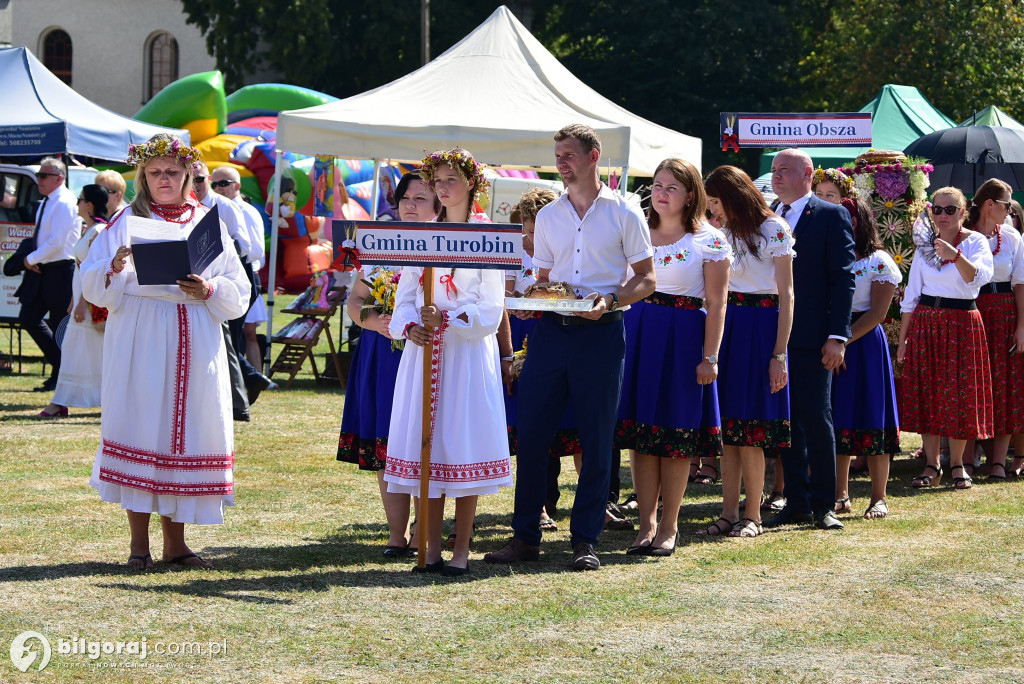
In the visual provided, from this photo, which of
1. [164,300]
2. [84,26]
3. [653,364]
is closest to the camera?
[164,300]

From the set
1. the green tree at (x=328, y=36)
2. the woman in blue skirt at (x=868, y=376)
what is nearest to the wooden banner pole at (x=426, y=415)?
the woman in blue skirt at (x=868, y=376)

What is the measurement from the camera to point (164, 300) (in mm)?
5867

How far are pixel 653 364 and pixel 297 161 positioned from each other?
1820 cm

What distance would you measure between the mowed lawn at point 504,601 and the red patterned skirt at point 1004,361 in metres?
1.48

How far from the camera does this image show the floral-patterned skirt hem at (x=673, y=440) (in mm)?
6461

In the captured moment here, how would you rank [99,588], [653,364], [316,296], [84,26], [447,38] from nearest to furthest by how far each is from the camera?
1. [99,588]
2. [653,364]
3. [316,296]
4. [447,38]
5. [84,26]

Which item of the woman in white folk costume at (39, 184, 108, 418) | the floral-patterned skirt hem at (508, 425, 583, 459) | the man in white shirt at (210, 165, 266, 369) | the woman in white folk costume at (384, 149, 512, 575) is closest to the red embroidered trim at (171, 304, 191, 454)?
the woman in white folk costume at (384, 149, 512, 575)

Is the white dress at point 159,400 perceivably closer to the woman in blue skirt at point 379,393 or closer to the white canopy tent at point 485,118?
the woman in blue skirt at point 379,393

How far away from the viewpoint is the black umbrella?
1202 cm

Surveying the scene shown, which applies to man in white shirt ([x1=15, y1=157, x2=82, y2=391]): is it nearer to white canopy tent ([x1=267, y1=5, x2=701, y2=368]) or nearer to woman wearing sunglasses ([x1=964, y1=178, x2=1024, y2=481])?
white canopy tent ([x1=267, y1=5, x2=701, y2=368])

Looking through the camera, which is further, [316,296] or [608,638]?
[316,296]

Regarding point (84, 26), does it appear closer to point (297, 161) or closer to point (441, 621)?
point (297, 161)

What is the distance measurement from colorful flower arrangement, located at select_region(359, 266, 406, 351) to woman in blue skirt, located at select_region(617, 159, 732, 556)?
123 centimetres

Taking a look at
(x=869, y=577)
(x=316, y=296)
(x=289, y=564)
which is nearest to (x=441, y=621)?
(x=289, y=564)
